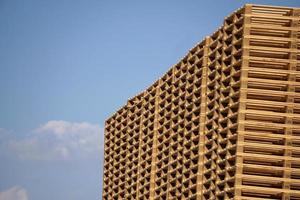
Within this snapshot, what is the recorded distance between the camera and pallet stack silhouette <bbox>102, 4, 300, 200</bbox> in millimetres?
86375

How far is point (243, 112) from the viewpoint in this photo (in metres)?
87.1

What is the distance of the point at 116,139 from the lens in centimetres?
14238

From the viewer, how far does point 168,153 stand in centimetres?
11212

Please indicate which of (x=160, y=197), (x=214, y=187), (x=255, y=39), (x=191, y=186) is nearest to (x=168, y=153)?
(x=160, y=197)

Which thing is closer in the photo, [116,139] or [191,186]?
[191,186]

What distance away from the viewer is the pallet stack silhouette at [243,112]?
86.4m

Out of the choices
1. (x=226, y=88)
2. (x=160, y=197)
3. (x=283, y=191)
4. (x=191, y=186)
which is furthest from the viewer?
(x=160, y=197)

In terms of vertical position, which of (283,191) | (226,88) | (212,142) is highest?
(226,88)

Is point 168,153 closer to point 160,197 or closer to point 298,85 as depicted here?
point 160,197

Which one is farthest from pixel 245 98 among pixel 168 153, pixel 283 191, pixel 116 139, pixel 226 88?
pixel 116 139

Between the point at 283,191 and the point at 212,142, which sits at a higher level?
the point at 212,142

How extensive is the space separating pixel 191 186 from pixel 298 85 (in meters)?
20.7

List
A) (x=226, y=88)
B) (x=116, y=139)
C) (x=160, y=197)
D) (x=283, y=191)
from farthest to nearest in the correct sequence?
(x=116, y=139)
(x=160, y=197)
(x=226, y=88)
(x=283, y=191)

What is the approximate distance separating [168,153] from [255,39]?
29.5 metres
